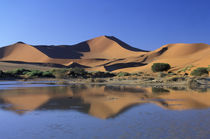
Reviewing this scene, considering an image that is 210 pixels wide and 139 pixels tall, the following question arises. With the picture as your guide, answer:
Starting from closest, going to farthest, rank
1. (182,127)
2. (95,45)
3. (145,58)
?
(182,127) < (145,58) < (95,45)

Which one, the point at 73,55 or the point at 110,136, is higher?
the point at 73,55

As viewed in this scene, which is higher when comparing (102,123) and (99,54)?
(99,54)

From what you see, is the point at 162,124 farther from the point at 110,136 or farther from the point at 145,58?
the point at 145,58

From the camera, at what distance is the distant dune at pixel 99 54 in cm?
8938

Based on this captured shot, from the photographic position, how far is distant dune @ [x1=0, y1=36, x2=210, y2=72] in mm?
89375

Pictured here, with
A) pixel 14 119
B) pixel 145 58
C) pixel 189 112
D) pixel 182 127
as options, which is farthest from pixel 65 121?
pixel 145 58

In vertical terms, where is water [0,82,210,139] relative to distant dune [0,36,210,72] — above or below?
below

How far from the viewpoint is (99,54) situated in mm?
137250

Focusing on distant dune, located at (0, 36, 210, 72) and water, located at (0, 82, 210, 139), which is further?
distant dune, located at (0, 36, 210, 72)

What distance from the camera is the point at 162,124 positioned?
790 centimetres

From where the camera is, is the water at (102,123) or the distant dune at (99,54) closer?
the water at (102,123)

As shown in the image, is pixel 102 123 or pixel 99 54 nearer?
pixel 102 123

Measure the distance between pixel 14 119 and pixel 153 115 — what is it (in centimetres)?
501

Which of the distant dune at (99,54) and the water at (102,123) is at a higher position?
the distant dune at (99,54)
